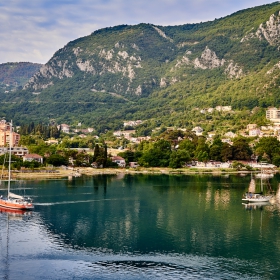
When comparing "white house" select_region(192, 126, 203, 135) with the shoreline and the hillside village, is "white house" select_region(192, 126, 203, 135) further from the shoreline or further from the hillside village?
the shoreline

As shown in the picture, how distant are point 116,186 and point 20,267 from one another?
35877 mm

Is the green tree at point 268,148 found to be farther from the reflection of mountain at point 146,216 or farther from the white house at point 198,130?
the reflection of mountain at point 146,216

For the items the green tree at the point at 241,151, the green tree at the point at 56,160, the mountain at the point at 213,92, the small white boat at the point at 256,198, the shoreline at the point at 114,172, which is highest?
the mountain at the point at 213,92

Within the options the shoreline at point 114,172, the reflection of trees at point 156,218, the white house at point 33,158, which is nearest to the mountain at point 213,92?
the shoreline at point 114,172

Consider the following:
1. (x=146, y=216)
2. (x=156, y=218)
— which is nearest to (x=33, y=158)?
(x=146, y=216)

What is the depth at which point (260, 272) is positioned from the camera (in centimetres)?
3052

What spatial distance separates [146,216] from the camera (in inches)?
1809

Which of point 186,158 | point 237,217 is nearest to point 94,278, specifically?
point 237,217

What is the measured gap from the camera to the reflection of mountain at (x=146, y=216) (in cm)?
3647

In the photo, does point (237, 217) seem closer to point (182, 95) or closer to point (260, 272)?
point (260, 272)

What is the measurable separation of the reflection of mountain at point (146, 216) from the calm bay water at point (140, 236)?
0.25ft

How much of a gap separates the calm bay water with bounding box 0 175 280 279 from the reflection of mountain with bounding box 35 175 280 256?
3.0 inches

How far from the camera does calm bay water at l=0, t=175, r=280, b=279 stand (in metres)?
30.5

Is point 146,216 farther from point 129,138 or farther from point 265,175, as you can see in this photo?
point 129,138
